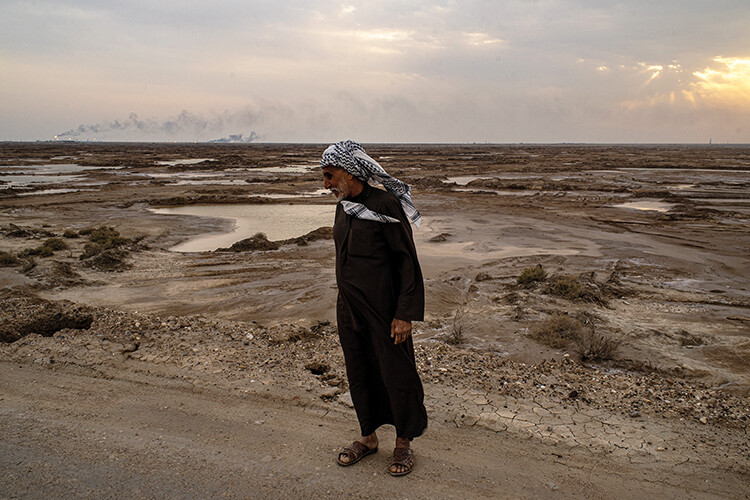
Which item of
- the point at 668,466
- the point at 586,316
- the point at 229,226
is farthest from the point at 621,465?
the point at 229,226

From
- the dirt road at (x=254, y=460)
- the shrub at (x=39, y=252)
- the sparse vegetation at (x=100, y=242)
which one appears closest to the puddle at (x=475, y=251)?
the sparse vegetation at (x=100, y=242)

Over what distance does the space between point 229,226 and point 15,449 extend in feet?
41.8

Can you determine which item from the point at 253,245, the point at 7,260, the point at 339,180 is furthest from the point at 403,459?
the point at 253,245

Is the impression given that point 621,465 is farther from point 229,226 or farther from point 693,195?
point 693,195

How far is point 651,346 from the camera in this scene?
17.3 ft

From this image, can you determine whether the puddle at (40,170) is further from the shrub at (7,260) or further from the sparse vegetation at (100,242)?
the shrub at (7,260)

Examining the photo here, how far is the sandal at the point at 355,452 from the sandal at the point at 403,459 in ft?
0.63

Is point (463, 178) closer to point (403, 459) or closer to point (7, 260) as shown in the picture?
A: point (7, 260)

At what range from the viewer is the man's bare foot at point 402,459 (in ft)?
8.58

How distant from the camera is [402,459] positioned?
2.66 metres

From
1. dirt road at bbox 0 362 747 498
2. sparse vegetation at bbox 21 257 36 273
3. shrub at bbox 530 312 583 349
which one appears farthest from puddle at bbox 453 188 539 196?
dirt road at bbox 0 362 747 498

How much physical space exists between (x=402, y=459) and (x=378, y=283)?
1.05m

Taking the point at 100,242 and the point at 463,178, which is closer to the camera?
the point at 100,242

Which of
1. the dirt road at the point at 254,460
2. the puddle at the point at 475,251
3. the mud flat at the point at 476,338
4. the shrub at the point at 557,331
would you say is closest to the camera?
the dirt road at the point at 254,460
